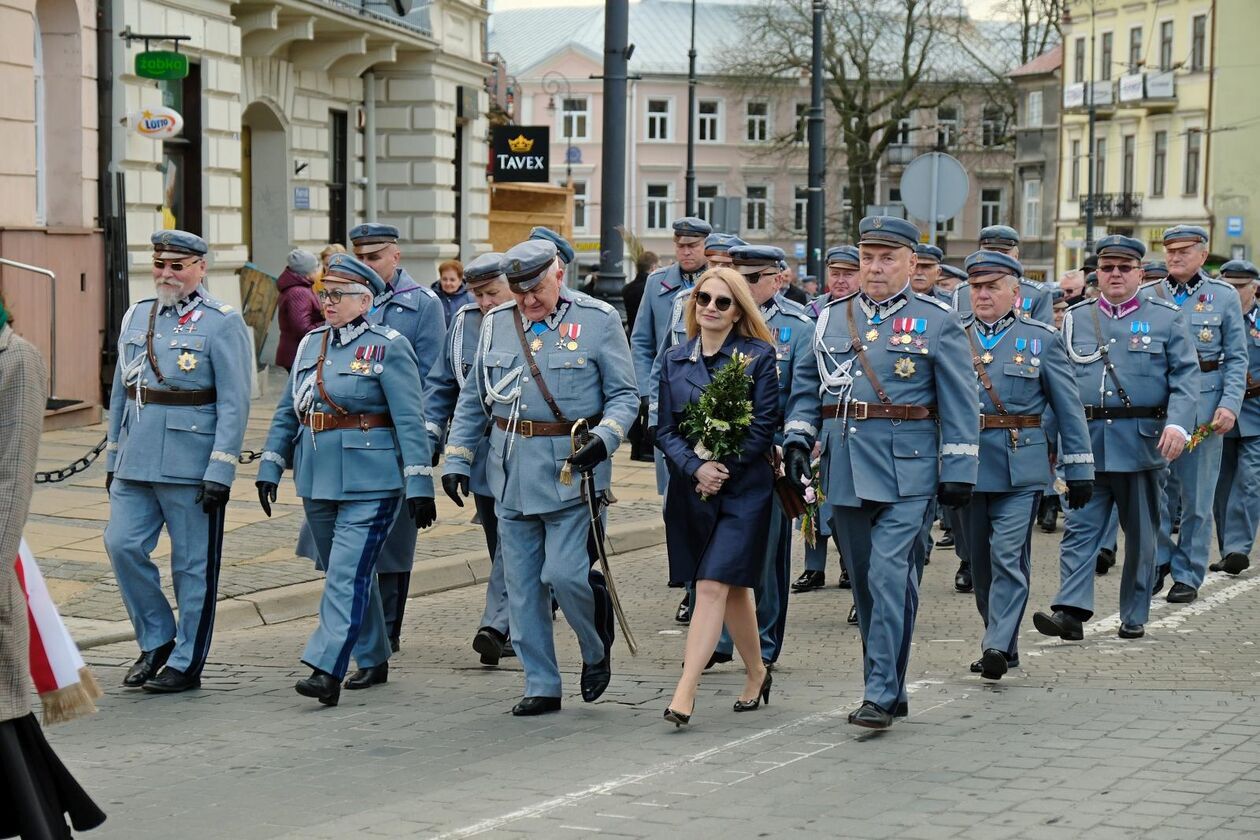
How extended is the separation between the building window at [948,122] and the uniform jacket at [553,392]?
63.9m

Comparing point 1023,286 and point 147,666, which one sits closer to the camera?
point 147,666

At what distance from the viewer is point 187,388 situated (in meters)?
9.03

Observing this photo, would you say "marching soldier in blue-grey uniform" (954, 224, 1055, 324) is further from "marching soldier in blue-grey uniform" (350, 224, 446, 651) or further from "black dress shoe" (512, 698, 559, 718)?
"black dress shoe" (512, 698, 559, 718)

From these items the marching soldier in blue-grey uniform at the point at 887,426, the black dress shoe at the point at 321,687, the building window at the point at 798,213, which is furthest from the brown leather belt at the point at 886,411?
the building window at the point at 798,213

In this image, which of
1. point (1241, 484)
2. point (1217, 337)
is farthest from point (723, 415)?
point (1241, 484)

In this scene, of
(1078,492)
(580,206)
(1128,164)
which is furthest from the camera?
(580,206)

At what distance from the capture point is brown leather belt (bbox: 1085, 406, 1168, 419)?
10719mm

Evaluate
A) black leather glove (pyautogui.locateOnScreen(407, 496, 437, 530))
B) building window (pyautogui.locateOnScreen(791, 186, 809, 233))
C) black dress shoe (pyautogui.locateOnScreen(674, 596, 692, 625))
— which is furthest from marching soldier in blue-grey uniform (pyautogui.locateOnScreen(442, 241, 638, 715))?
building window (pyautogui.locateOnScreen(791, 186, 809, 233))

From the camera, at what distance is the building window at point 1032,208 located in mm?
78938

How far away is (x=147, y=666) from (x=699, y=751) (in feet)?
9.26

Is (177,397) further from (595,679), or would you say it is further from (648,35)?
Answer: (648,35)

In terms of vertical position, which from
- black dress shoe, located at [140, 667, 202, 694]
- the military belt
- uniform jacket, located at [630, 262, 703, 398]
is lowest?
black dress shoe, located at [140, 667, 202, 694]

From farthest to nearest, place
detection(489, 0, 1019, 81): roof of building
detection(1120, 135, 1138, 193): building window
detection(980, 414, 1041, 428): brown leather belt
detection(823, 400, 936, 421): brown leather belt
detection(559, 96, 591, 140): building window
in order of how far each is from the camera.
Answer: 1. detection(559, 96, 591, 140): building window
2. detection(489, 0, 1019, 81): roof of building
3. detection(1120, 135, 1138, 193): building window
4. detection(980, 414, 1041, 428): brown leather belt
5. detection(823, 400, 936, 421): brown leather belt

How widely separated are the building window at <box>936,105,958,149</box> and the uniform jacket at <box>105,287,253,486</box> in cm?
6365
